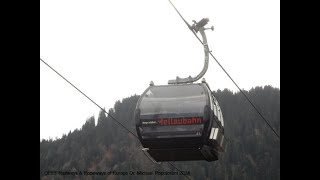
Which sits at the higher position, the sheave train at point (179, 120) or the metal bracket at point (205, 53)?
the metal bracket at point (205, 53)

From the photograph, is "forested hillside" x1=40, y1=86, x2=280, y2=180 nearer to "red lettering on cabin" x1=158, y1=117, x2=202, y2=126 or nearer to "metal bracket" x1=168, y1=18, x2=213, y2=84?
"metal bracket" x1=168, y1=18, x2=213, y2=84

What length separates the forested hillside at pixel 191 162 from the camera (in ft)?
476

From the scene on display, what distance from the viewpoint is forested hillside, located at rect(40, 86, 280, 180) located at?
145 meters

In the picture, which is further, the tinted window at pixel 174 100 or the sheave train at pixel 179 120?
the tinted window at pixel 174 100

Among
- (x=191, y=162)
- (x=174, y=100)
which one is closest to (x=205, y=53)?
(x=174, y=100)

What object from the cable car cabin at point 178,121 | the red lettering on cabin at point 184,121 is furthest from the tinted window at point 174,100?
the red lettering on cabin at point 184,121

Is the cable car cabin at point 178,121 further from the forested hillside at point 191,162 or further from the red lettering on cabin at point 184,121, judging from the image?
the forested hillside at point 191,162

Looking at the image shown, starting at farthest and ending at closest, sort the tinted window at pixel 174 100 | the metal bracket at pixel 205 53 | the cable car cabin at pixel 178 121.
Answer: the metal bracket at pixel 205 53 < the tinted window at pixel 174 100 < the cable car cabin at pixel 178 121

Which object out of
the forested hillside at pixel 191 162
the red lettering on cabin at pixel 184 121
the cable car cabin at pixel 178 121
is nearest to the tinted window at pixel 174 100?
the cable car cabin at pixel 178 121

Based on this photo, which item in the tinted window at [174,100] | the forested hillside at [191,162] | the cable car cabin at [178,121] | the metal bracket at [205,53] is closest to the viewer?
the cable car cabin at [178,121]

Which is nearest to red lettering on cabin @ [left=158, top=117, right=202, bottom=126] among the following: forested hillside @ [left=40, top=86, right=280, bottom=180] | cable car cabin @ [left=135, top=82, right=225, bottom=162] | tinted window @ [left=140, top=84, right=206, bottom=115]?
cable car cabin @ [left=135, top=82, right=225, bottom=162]

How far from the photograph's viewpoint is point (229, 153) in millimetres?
158750
